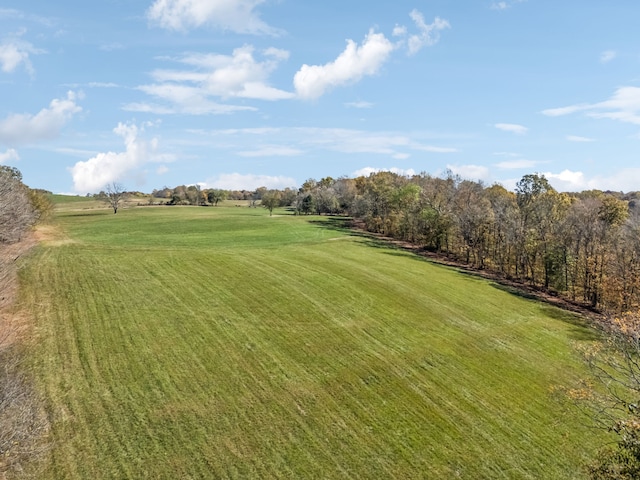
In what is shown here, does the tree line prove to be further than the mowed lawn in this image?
Yes

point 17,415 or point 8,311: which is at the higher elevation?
point 8,311

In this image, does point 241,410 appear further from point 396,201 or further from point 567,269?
point 396,201

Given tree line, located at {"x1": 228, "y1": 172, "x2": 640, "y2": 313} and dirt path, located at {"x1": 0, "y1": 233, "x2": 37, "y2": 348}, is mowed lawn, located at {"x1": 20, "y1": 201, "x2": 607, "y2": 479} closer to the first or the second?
dirt path, located at {"x1": 0, "y1": 233, "x2": 37, "y2": 348}

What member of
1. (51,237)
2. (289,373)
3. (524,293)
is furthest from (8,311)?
(524,293)

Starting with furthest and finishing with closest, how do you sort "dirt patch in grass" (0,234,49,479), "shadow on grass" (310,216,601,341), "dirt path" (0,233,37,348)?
1. "shadow on grass" (310,216,601,341)
2. "dirt path" (0,233,37,348)
3. "dirt patch in grass" (0,234,49,479)

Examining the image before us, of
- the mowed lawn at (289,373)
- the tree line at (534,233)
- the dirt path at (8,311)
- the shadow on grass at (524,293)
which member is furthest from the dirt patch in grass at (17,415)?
the tree line at (534,233)

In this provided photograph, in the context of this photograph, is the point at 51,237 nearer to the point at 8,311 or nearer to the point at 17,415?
the point at 8,311

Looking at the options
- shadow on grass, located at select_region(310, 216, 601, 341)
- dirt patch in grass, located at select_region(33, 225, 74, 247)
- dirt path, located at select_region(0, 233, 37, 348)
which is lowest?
shadow on grass, located at select_region(310, 216, 601, 341)

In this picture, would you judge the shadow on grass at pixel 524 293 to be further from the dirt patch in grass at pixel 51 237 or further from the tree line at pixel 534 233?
the dirt patch in grass at pixel 51 237

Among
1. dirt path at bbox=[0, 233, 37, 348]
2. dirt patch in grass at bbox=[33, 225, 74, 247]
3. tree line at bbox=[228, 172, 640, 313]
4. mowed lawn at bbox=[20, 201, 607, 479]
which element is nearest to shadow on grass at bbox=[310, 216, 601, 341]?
mowed lawn at bbox=[20, 201, 607, 479]

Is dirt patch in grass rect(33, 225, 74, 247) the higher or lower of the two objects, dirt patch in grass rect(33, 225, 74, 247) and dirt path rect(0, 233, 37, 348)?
the higher
